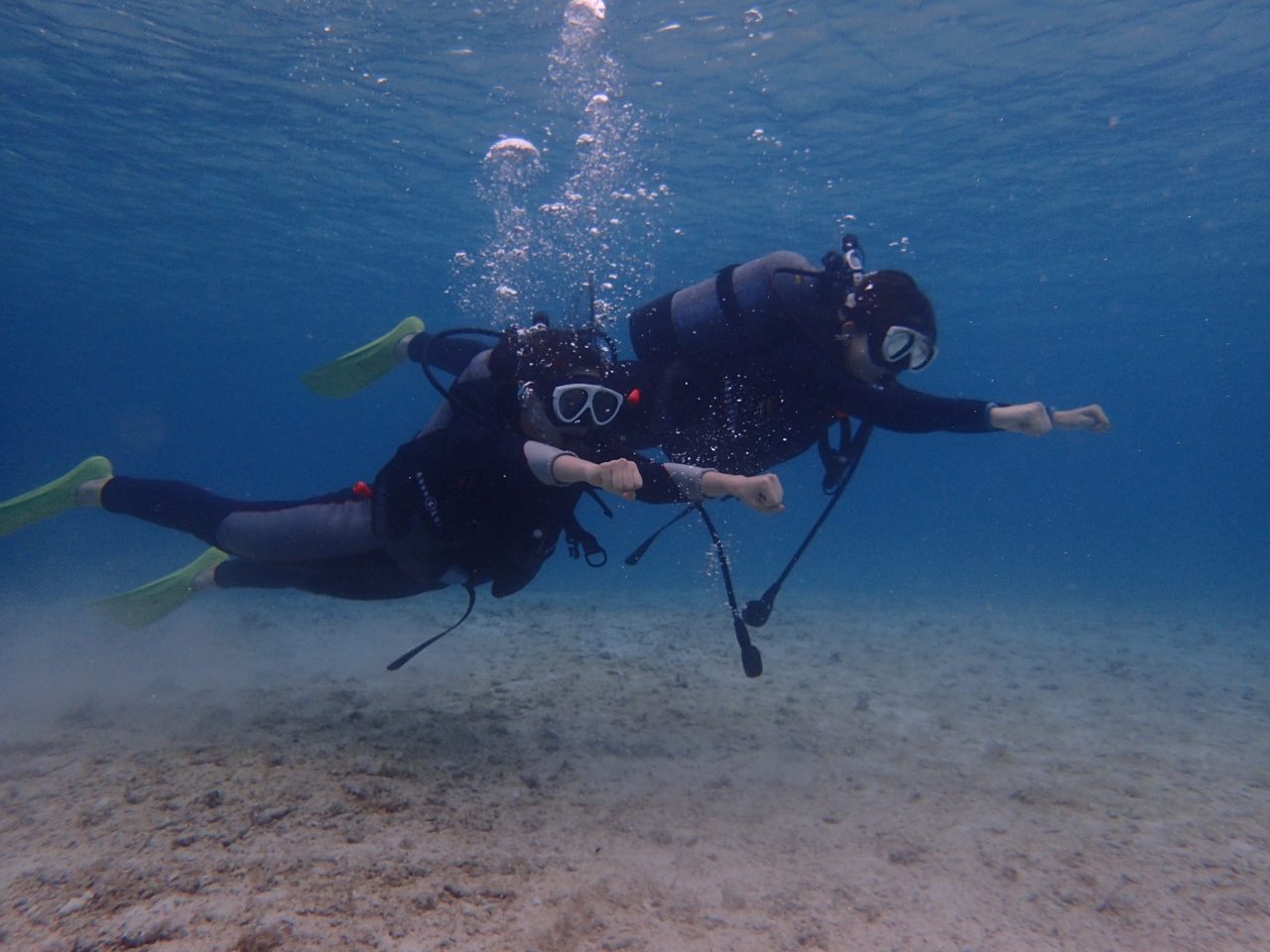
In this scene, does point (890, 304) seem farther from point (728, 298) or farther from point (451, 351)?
point (451, 351)

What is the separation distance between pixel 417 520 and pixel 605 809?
2071 mm

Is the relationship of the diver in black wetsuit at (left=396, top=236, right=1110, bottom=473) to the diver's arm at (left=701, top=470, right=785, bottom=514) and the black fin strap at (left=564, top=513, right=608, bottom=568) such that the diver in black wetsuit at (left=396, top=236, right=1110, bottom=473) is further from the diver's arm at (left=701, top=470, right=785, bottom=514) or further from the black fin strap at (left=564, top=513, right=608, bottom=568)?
the diver's arm at (left=701, top=470, right=785, bottom=514)

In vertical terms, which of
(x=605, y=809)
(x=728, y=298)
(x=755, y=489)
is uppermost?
(x=728, y=298)

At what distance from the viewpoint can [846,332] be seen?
445 centimetres

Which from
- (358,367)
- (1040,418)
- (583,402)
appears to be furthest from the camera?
(358,367)

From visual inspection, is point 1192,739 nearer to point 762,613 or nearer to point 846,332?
point 762,613

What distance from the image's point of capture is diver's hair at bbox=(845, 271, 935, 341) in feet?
14.1

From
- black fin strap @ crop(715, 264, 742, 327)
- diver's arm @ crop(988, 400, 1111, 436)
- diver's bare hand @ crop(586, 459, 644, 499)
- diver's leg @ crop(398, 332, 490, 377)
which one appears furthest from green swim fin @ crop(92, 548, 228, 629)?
diver's arm @ crop(988, 400, 1111, 436)

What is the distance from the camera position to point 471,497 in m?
4.23

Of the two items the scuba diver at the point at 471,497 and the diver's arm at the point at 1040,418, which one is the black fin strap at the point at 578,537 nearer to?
the scuba diver at the point at 471,497

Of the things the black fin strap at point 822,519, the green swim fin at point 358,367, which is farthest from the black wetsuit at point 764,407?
the green swim fin at point 358,367

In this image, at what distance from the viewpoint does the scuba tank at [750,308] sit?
4504 millimetres

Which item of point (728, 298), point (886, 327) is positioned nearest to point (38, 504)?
point (728, 298)

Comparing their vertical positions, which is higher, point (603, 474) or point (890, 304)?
point (890, 304)
